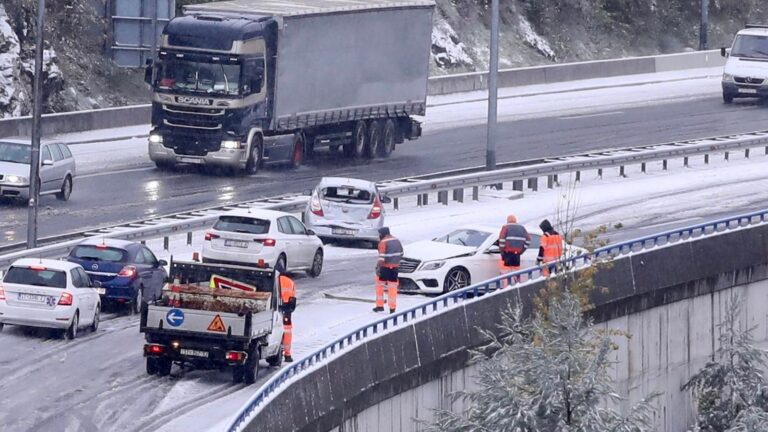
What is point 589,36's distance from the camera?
67125 mm

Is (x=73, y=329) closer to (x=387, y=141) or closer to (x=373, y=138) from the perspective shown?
(x=373, y=138)

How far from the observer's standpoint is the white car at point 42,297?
2478 cm

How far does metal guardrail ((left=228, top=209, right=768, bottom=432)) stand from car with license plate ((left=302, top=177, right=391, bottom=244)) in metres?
5.32

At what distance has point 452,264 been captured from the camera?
28781 mm

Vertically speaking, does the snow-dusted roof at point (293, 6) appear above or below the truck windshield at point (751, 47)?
above

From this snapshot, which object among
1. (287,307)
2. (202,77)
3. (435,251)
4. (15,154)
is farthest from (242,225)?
(202,77)

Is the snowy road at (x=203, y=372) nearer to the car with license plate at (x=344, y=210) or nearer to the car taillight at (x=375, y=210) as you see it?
the car with license plate at (x=344, y=210)

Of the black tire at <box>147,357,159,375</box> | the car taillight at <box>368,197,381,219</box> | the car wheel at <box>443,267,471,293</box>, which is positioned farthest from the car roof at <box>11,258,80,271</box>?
the car taillight at <box>368,197,381,219</box>

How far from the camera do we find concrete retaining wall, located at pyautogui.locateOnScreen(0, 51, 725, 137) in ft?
148

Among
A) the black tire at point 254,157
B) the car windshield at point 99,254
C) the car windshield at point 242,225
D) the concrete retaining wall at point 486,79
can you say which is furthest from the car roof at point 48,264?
the concrete retaining wall at point 486,79

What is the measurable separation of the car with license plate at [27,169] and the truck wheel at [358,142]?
27.6ft

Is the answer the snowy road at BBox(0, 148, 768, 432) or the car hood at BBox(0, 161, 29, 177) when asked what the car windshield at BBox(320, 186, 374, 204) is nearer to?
the snowy road at BBox(0, 148, 768, 432)

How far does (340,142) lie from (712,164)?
9.82 meters

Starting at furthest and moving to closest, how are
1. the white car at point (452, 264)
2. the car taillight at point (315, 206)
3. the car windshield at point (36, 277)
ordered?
the car taillight at point (315, 206) < the white car at point (452, 264) < the car windshield at point (36, 277)
